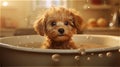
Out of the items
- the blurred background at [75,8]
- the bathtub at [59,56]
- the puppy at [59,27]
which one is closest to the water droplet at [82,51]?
the bathtub at [59,56]

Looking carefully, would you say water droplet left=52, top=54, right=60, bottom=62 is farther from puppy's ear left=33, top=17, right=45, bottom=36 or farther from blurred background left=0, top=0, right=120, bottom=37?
blurred background left=0, top=0, right=120, bottom=37

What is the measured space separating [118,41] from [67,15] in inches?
7.4

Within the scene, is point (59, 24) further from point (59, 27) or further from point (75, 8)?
point (75, 8)

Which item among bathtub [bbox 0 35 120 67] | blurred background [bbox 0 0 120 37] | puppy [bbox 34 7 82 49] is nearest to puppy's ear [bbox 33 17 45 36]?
puppy [bbox 34 7 82 49]

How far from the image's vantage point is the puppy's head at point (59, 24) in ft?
2.35

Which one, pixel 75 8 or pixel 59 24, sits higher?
pixel 59 24

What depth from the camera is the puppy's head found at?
715 millimetres

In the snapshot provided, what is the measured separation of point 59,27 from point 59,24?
0.02 meters

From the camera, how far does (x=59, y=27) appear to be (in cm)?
71

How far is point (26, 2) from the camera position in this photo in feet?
8.43

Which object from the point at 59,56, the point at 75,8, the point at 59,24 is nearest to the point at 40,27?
the point at 59,24

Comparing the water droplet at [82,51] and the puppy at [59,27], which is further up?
the water droplet at [82,51]

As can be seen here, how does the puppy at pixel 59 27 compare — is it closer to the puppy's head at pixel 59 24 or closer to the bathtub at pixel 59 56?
the puppy's head at pixel 59 24

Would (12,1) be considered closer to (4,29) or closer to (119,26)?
(4,29)
